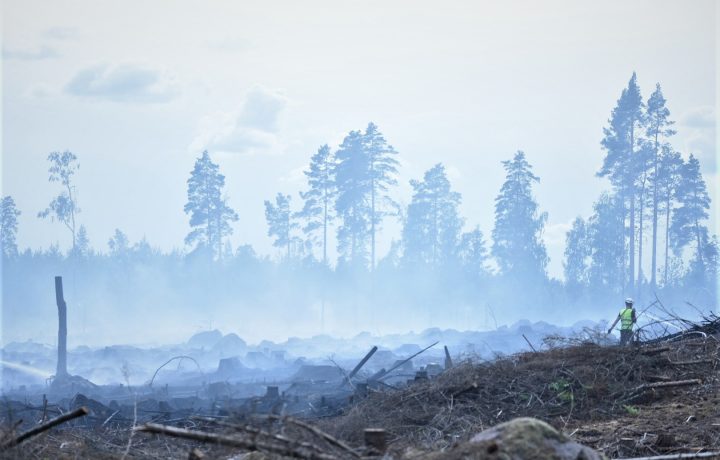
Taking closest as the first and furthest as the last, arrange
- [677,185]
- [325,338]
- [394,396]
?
[394,396] < [325,338] < [677,185]

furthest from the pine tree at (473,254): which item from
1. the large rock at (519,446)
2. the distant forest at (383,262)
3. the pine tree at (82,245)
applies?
the large rock at (519,446)

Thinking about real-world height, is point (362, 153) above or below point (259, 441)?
above

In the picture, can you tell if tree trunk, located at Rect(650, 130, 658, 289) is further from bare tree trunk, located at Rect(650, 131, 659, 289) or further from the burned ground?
the burned ground

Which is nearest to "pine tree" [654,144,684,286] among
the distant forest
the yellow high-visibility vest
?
the distant forest

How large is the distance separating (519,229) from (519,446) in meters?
58.3

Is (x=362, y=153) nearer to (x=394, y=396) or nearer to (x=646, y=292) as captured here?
(x=646, y=292)

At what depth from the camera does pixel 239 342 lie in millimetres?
45219

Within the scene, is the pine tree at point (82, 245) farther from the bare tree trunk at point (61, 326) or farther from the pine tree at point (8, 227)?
the bare tree trunk at point (61, 326)

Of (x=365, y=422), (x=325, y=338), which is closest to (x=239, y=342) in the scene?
(x=325, y=338)

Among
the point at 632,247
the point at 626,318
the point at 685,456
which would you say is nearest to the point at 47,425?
the point at 685,456

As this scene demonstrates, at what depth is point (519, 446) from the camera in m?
6.33

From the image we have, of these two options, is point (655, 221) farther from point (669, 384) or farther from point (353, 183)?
point (669, 384)

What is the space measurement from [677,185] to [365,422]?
51.4 meters

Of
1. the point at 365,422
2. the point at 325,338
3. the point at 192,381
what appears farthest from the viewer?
the point at 325,338
